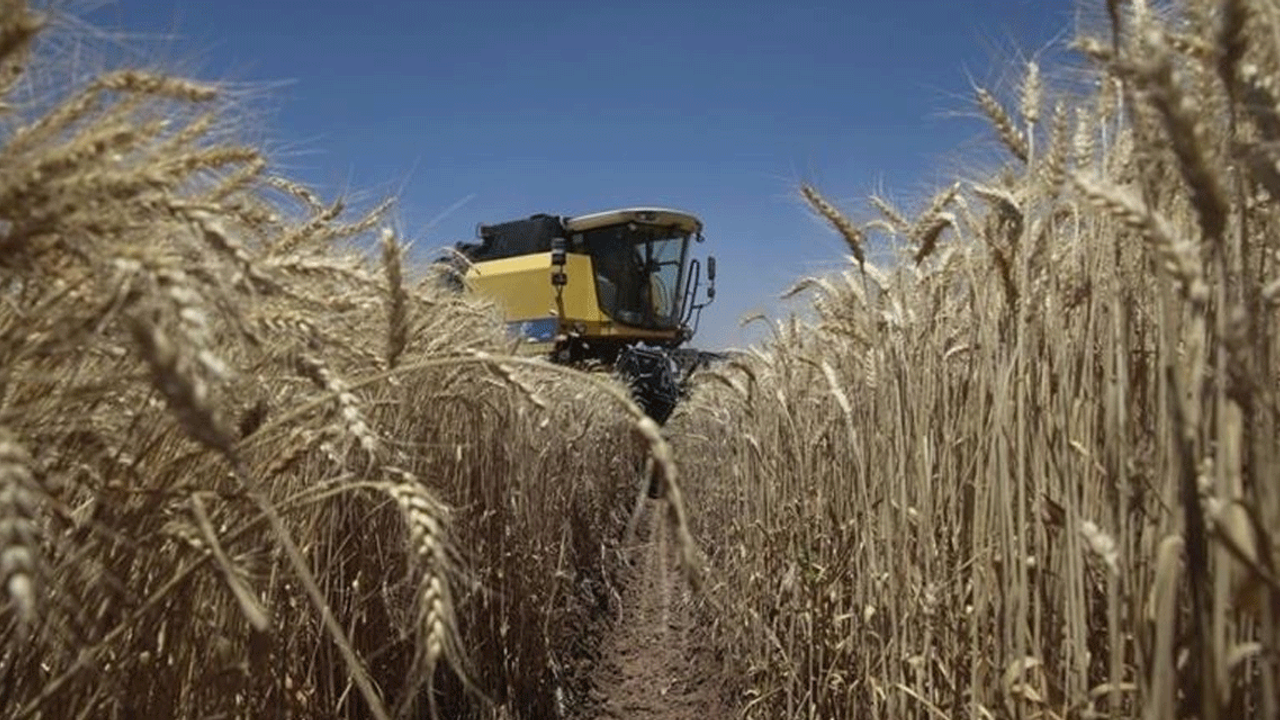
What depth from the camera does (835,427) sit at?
320 centimetres

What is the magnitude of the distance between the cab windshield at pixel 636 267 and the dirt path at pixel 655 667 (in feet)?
23.8

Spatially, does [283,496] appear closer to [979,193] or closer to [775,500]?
[979,193]

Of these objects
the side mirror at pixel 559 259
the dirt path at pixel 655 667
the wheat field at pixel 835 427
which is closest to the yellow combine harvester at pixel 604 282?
the side mirror at pixel 559 259

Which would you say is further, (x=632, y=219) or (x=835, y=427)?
(x=632, y=219)

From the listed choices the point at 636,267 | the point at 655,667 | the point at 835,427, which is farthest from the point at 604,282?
the point at 835,427

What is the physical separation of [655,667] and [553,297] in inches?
345

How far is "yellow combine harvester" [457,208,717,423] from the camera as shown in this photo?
44.9ft

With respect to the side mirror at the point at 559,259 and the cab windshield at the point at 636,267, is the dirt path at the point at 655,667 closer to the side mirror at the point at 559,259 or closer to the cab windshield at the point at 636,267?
the side mirror at the point at 559,259

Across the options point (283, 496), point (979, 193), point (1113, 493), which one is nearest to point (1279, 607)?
point (1113, 493)

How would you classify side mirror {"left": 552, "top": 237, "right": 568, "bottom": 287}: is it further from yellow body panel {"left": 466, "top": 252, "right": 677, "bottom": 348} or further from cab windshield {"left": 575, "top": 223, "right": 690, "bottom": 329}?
cab windshield {"left": 575, "top": 223, "right": 690, "bottom": 329}

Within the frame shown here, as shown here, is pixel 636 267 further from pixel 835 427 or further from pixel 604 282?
pixel 835 427

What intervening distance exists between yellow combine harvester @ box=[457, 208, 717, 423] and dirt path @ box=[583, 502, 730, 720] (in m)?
6.57

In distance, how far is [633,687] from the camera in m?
5.03

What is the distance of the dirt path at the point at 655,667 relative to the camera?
15.0 ft
